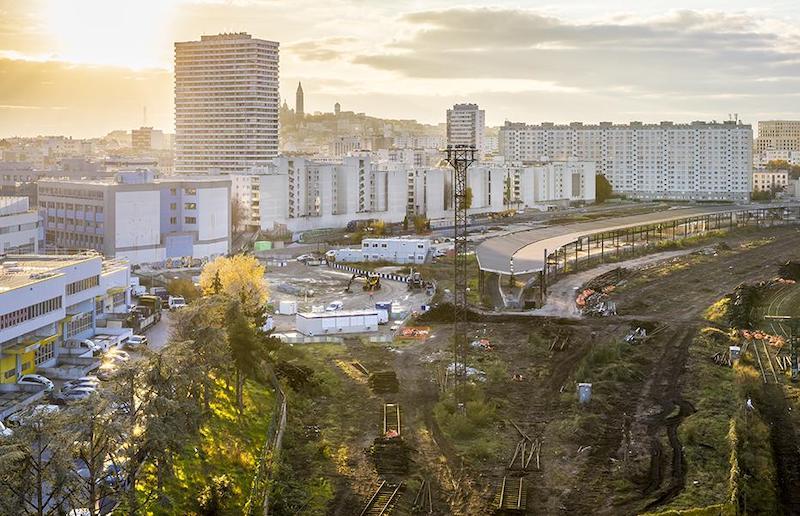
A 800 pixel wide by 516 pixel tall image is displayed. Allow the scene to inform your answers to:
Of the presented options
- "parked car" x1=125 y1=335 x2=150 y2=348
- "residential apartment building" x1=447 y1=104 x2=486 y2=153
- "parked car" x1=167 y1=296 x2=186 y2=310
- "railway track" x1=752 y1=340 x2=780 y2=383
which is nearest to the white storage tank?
"parked car" x1=167 y1=296 x2=186 y2=310

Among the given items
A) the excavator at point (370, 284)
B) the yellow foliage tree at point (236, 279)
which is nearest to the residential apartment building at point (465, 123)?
the excavator at point (370, 284)

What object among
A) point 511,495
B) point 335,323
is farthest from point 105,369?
point 511,495

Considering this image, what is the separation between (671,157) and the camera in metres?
65.4

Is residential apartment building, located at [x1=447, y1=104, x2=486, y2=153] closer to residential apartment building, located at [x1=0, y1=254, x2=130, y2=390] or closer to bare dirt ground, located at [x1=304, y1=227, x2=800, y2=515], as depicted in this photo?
bare dirt ground, located at [x1=304, y1=227, x2=800, y2=515]

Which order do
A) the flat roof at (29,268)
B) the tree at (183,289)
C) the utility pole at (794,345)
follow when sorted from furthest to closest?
1. the tree at (183,289)
2. the flat roof at (29,268)
3. the utility pole at (794,345)

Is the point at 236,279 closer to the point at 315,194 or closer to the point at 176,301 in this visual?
the point at 176,301

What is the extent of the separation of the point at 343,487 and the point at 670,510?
3.33m

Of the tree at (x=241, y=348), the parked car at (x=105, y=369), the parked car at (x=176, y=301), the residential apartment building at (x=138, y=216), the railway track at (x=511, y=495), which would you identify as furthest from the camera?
the residential apartment building at (x=138, y=216)

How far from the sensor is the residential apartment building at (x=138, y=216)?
26812 mm

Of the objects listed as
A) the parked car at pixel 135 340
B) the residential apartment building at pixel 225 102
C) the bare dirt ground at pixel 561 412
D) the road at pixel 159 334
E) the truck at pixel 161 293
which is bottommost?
the bare dirt ground at pixel 561 412

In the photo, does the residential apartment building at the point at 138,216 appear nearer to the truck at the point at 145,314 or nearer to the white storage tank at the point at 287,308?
the truck at the point at 145,314

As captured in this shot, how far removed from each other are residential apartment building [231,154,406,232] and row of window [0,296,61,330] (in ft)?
70.1

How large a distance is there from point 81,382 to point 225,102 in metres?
43.0

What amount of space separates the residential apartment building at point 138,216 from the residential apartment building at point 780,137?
90.5 m
